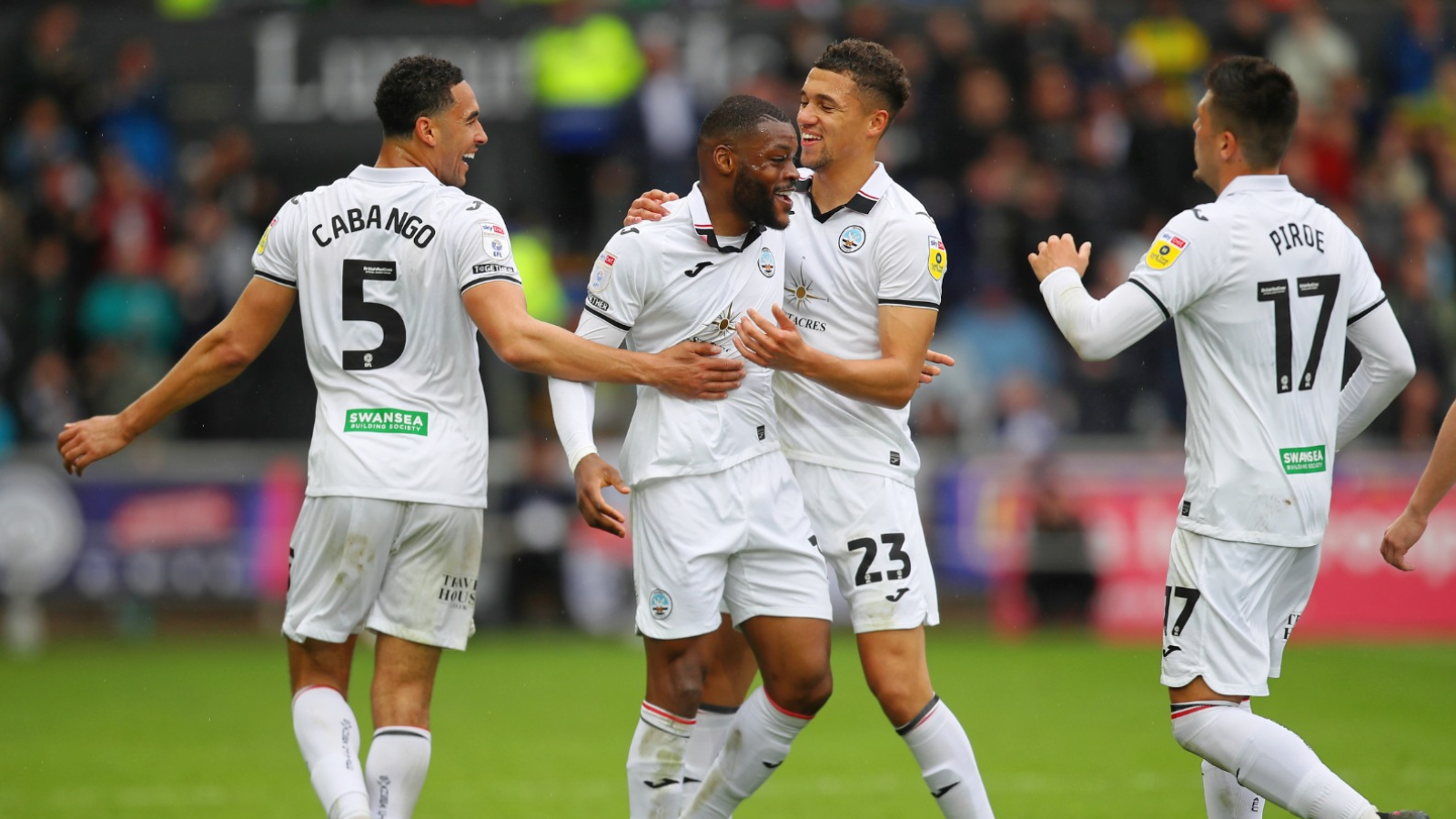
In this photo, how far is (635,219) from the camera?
242 inches

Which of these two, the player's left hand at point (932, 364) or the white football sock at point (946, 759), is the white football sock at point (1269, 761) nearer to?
the white football sock at point (946, 759)

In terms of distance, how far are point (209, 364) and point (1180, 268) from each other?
343 cm

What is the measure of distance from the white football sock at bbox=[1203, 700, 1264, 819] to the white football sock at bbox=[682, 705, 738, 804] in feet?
5.91

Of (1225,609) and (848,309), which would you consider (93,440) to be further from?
(1225,609)

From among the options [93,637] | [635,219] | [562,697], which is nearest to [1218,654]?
[635,219]

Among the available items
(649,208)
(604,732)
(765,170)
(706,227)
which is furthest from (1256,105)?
(604,732)

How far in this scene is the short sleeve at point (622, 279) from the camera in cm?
598

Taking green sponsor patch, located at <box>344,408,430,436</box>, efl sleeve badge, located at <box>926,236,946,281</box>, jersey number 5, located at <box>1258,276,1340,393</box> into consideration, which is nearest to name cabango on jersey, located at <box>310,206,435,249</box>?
green sponsor patch, located at <box>344,408,430,436</box>

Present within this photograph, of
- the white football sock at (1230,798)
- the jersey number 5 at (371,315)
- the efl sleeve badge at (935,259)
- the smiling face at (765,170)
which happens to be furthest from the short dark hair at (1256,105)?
the jersey number 5 at (371,315)

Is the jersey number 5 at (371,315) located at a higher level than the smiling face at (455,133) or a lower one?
lower

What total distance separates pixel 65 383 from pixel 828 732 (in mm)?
8942

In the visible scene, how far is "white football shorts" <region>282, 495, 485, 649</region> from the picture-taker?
5832 millimetres

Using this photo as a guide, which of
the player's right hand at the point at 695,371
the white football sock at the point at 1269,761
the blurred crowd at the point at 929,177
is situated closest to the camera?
the white football sock at the point at 1269,761

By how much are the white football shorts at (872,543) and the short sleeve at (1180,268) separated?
4.09 feet
